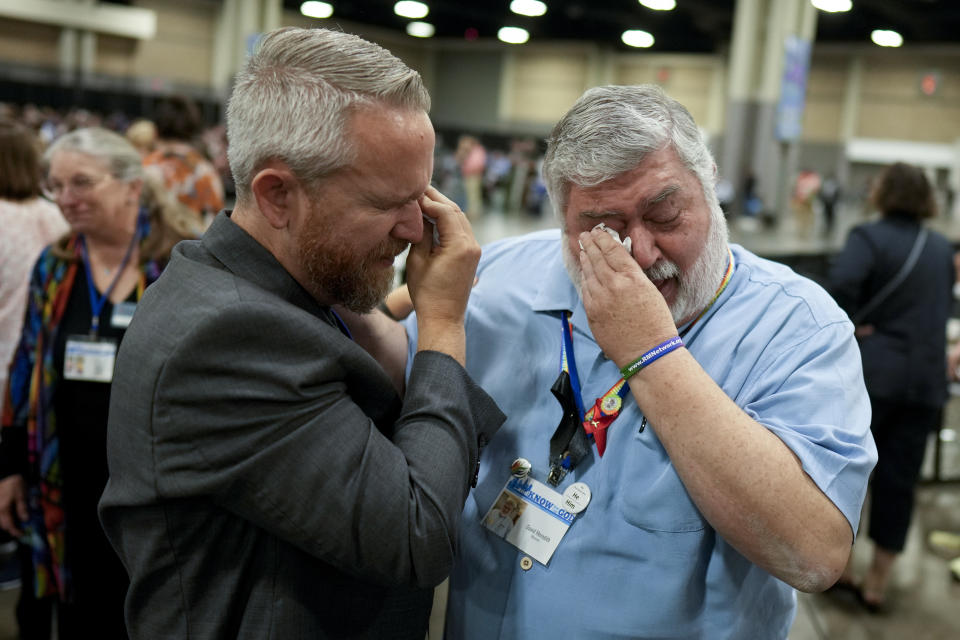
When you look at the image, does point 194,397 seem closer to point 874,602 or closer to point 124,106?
point 874,602

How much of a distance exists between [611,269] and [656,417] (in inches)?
10.0

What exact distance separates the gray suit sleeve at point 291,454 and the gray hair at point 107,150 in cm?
191

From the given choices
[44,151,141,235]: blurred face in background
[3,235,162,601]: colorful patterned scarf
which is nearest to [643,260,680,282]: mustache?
[3,235,162,601]: colorful patterned scarf

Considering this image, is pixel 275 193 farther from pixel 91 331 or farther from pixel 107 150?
pixel 107 150

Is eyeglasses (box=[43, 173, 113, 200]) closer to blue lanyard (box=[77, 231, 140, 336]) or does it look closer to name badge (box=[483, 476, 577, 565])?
blue lanyard (box=[77, 231, 140, 336])

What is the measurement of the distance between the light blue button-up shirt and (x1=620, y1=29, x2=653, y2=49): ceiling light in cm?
2383

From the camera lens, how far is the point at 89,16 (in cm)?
2288

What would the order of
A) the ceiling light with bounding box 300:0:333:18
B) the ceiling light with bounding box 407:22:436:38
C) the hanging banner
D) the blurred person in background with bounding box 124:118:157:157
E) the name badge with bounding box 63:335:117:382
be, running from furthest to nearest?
the ceiling light with bounding box 407:22:436:38, the ceiling light with bounding box 300:0:333:18, the hanging banner, the blurred person in background with bounding box 124:118:157:157, the name badge with bounding box 63:335:117:382

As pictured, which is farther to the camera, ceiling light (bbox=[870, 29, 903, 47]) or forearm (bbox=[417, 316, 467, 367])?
ceiling light (bbox=[870, 29, 903, 47])

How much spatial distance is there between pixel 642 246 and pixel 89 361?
177 cm

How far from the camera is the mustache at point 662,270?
4.64 feet

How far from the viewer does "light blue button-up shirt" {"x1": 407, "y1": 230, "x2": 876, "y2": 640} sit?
4.12ft

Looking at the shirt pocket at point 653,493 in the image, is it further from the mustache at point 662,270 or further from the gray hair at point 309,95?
the gray hair at point 309,95

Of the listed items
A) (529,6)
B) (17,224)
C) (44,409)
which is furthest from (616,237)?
(529,6)
